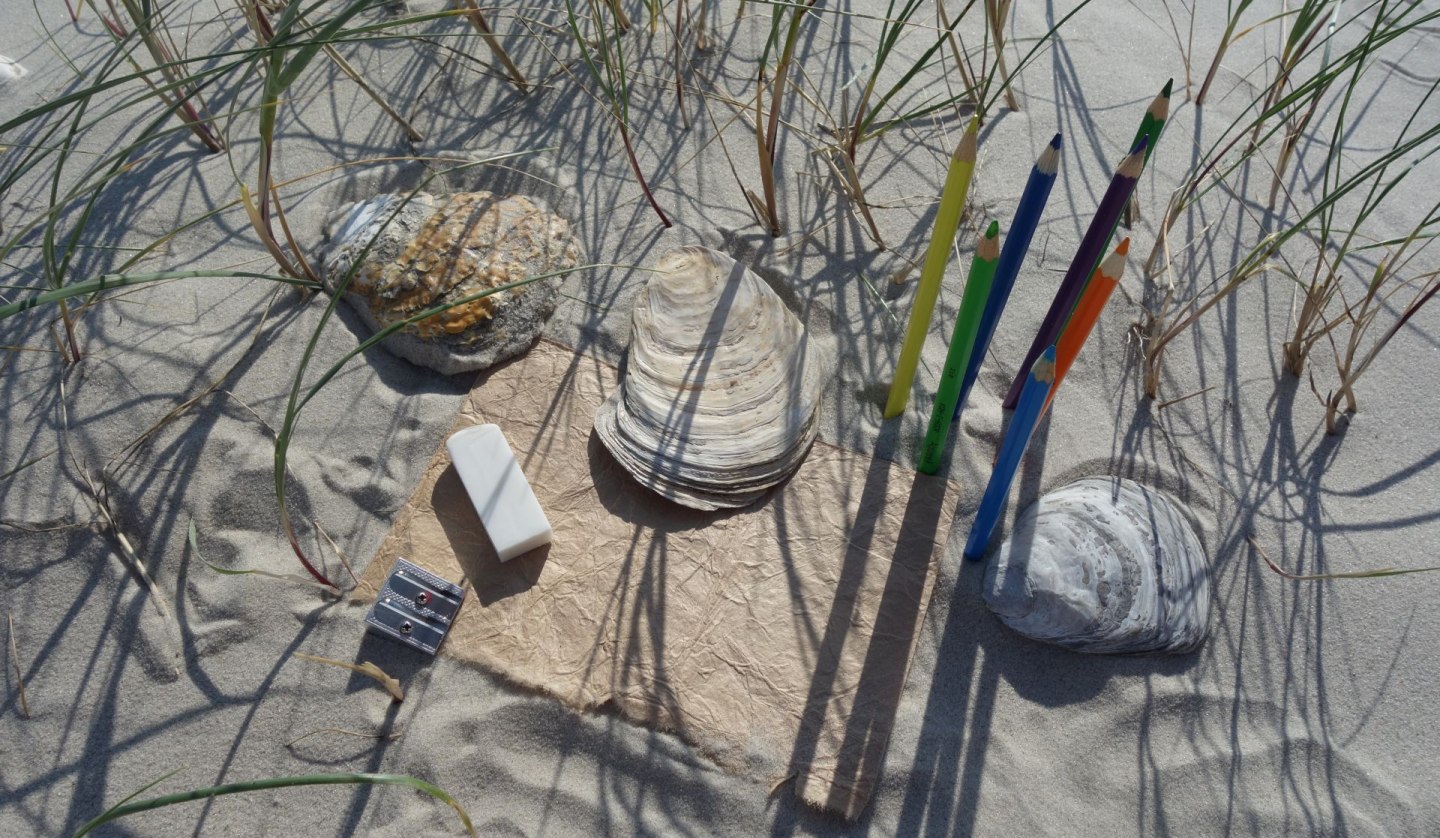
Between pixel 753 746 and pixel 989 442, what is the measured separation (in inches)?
25.5

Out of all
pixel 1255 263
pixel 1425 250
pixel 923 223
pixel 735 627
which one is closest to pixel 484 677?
pixel 735 627

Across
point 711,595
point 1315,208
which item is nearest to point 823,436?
point 711,595

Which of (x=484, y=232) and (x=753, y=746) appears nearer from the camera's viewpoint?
(x=753, y=746)

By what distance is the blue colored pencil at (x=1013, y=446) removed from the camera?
1199mm

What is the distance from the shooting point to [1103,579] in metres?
1.45

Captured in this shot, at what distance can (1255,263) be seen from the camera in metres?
1.62

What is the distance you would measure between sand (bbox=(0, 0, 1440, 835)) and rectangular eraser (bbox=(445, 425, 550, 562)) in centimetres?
12

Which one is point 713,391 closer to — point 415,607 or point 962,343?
point 962,343

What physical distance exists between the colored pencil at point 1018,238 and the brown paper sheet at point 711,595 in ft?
0.91

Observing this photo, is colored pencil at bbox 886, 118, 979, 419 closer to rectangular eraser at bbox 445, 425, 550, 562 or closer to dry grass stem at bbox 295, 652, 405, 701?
rectangular eraser at bbox 445, 425, 550, 562

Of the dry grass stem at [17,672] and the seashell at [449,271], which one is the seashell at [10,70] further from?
the dry grass stem at [17,672]

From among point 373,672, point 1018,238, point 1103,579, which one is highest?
point 1018,238

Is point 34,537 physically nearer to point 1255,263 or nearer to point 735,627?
point 735,627

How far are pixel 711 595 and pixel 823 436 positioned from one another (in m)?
0.35
